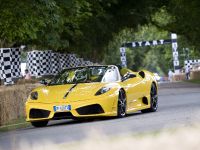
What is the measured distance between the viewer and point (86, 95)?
1459 centimetres

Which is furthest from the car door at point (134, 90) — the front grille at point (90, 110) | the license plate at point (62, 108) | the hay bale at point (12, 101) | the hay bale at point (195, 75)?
the hay bale at point (195, 75)

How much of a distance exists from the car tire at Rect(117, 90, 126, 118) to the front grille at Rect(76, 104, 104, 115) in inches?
25.5

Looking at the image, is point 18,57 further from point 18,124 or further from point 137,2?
point 18,124

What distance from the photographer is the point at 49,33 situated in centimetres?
2945

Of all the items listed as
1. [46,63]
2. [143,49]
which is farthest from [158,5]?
[143,49]

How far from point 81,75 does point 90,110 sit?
61.0 inches

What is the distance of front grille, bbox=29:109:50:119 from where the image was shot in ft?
47.3

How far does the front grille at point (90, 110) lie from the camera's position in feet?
47.3

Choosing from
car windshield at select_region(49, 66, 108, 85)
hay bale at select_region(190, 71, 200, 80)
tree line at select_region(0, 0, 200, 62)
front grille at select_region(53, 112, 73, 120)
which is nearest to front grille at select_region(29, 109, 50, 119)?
front grille at select_region(53, 112, 73, 120)

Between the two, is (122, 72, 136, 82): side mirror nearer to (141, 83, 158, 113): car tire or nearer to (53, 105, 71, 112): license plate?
(141, 83, 158, 113): car tire

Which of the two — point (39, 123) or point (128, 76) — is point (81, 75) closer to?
point (128, 76)

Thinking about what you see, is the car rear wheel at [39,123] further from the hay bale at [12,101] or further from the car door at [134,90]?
the car door at [134,90]

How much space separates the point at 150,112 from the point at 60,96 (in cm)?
336

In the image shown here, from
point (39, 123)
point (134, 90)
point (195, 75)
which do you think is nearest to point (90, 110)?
point (39, 123)
